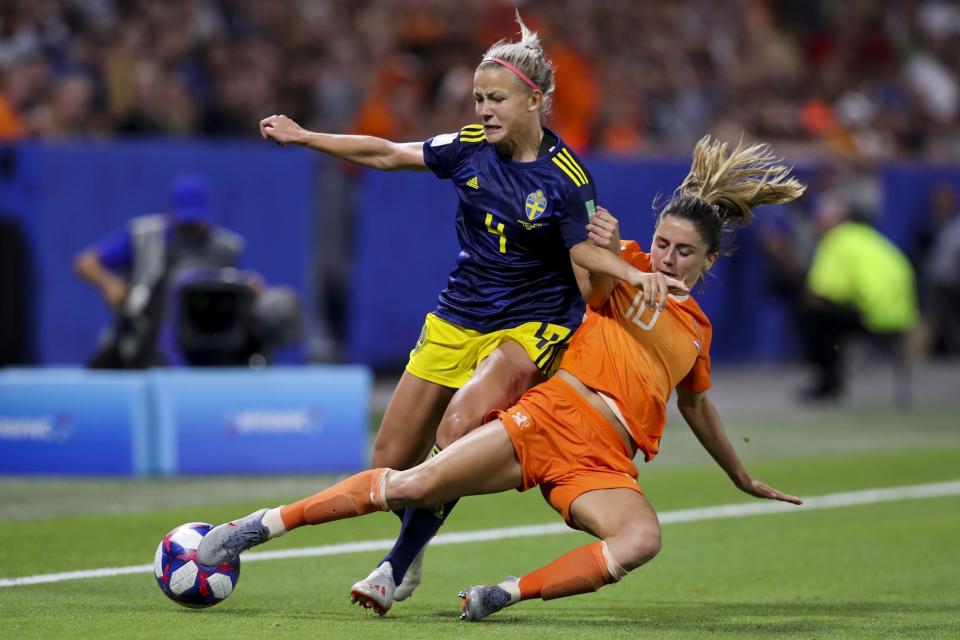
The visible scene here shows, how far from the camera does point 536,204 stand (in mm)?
6457

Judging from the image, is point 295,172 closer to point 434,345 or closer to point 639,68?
point 639,68

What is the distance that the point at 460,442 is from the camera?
6133 millimetres

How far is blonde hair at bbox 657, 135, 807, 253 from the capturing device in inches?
251

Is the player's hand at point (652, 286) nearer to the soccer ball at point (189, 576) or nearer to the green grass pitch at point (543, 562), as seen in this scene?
the green grass pitch at point (543, 562)

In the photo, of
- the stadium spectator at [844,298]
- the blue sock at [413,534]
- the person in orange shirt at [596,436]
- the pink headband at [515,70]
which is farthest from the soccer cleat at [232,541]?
the stadium spectator at [844,298]

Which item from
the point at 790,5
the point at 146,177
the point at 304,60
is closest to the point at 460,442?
the point at 146,177

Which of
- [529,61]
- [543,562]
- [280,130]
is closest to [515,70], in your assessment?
[529,61]

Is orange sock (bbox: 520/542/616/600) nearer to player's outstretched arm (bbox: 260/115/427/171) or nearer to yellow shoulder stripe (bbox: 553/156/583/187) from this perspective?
yellow shoulder stripe (bbox: 553/156/583/187)

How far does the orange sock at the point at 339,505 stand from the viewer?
614 centimetres

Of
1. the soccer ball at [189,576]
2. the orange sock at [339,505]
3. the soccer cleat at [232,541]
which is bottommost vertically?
the soccer ball at [189,576]

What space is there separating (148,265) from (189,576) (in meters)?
6.02

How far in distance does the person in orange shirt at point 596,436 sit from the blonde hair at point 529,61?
694mm

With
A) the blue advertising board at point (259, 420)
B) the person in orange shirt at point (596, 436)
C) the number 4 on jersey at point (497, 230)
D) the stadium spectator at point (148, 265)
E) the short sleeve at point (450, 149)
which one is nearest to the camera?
the person in orange shirt at point (596, 436)

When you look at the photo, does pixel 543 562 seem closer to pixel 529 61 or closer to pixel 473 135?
pixel 473 135
